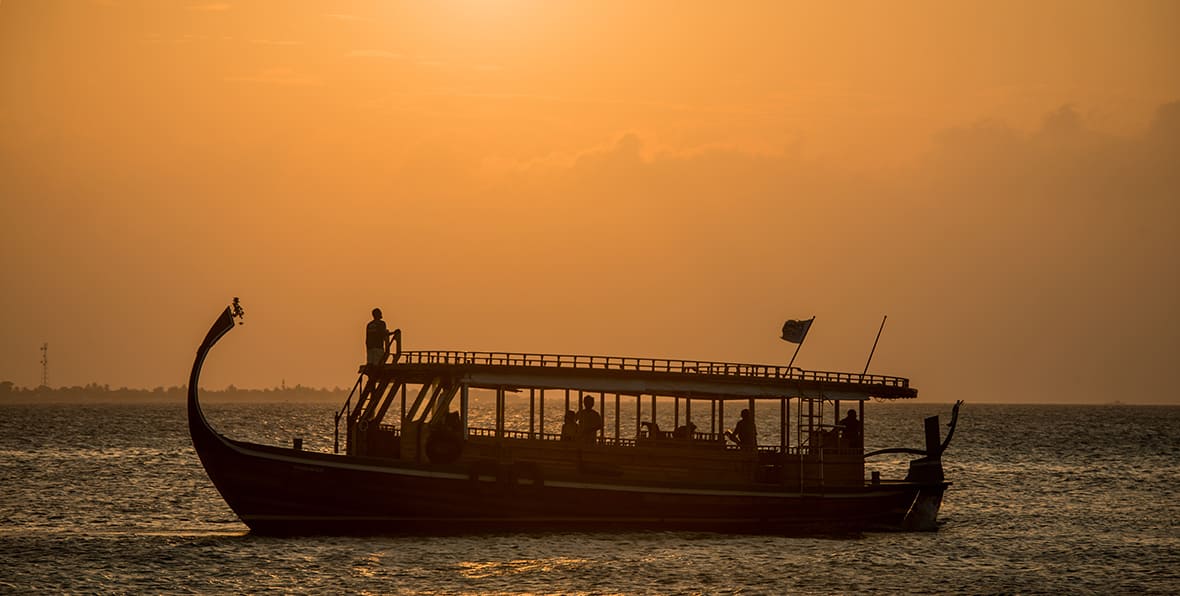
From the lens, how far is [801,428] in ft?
123

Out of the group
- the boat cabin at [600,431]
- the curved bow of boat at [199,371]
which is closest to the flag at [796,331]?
the boat cabin at [600,431]

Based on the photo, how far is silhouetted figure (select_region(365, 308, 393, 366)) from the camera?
35312 mm

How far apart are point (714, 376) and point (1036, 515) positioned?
1817cm

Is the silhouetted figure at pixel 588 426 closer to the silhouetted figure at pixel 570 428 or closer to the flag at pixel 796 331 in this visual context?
the silhouetted figure at pixel 570 428

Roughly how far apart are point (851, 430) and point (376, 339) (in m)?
12.0

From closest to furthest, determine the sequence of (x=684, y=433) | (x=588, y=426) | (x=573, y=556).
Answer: (x=573, y=556) → (x=588, y=426) → (x=684, y=433)

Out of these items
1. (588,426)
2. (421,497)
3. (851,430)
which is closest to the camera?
(421,497)

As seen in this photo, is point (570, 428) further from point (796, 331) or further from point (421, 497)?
point (796, 331)

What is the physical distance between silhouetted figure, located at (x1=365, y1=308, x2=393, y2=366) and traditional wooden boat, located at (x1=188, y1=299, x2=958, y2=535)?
0.24m

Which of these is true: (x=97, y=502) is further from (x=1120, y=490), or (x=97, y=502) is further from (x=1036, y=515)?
(x=1120, y=490)

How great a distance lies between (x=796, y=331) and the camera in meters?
37.4

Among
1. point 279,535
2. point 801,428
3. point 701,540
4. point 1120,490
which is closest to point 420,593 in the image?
point 279,535

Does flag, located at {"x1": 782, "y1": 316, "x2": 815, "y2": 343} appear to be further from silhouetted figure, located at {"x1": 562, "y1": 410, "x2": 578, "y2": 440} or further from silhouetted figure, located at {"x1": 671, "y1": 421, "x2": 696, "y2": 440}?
silhouetted figure, located at {"x1": 562, "y1": 410, "x2": 578, "y2": 440}

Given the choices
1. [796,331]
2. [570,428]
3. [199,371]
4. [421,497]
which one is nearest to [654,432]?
[570,428]
